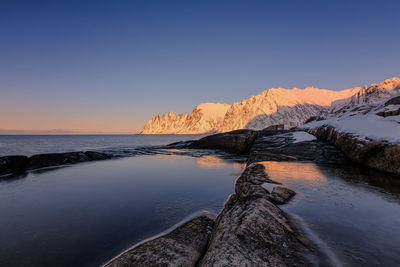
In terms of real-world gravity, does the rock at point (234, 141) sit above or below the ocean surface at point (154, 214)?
above

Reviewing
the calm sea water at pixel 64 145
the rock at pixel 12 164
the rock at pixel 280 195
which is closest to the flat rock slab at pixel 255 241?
the rock at pixel 280 195

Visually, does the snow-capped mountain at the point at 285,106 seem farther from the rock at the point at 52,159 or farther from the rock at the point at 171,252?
the rock at the point at 171,252

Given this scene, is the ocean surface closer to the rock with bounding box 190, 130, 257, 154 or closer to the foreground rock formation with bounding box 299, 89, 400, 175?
the foreground rock formation with bounding box 299, 89, 400, 175

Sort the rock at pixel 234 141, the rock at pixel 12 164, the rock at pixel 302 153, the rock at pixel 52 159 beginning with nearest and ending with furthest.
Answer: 1. the rock at pixel 12 164
2. the rock at pixel 302 153
3. the rock at pixel 52 159
4. the rock at pixel 234 141

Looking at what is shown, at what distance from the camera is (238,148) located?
2111 cm

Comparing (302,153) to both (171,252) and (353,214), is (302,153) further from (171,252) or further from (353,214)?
(171,252)

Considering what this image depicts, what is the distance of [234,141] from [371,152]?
45.5ft

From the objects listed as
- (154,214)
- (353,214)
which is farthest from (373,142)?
(154,214)

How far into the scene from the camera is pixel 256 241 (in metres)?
2.32

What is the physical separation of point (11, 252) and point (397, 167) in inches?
455

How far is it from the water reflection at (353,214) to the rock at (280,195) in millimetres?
158

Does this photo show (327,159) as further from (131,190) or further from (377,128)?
(131,190)

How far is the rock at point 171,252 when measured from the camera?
8.00ft

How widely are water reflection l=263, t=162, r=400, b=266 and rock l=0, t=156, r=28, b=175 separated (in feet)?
47.8
